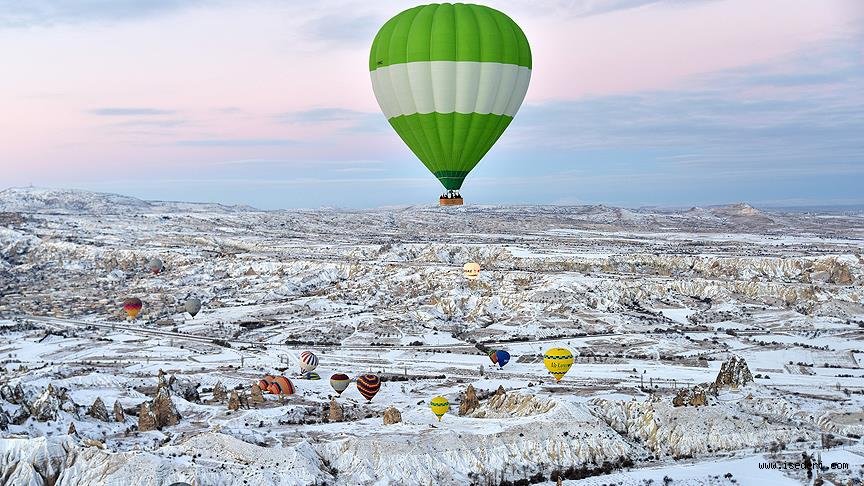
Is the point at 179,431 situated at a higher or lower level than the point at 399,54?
lower

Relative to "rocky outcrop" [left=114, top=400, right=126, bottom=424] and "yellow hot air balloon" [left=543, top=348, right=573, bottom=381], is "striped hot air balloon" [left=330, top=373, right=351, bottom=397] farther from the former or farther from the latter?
"yellow hot air balloon" [left=543, top=348, right=573, bottom=381]

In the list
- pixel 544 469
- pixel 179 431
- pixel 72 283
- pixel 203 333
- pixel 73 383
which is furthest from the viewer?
pixel 72 283

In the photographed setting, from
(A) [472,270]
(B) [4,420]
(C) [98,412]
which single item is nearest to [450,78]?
(C) [98,412]

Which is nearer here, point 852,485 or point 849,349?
point 852,485

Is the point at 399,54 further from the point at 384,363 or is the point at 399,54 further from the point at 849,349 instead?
the point at 849,349

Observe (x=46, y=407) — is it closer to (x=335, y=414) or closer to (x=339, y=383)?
(x=335, y=414)

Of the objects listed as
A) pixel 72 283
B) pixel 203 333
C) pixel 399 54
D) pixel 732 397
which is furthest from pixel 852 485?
pixel 72 283

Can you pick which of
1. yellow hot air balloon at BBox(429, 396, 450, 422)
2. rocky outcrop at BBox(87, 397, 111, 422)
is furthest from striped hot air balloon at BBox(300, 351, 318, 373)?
yellow hot air balloon at BBox(429, 396, 450, 422)
